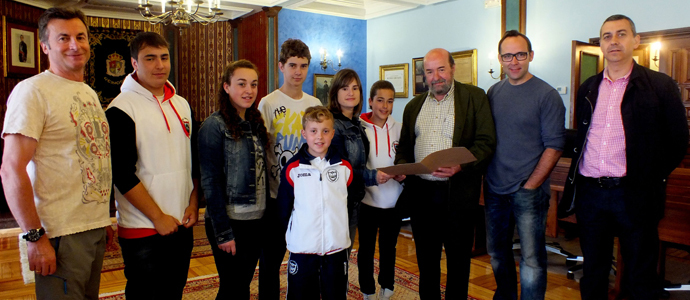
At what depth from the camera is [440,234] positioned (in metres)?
2.52

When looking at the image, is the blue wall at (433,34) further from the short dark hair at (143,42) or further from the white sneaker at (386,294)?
the short dark hair at (143,42)

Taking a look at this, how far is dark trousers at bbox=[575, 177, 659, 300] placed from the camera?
2180 mm

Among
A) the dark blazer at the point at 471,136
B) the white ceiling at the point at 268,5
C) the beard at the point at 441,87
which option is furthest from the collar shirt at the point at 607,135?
the white ceiling at the point at 268,5

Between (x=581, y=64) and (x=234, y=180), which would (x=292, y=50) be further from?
(x=581, y=64)

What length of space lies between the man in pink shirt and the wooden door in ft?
10.8

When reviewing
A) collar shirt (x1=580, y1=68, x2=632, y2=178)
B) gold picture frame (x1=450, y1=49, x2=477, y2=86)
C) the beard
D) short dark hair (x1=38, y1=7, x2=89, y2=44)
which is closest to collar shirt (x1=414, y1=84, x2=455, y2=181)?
the beard

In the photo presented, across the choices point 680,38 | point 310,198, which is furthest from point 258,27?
point 310,198

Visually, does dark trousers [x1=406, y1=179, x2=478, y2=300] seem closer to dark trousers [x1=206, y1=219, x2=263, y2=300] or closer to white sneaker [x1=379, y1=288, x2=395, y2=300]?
white sneaker [x1=379, y1=288, x2=395, y2=300]

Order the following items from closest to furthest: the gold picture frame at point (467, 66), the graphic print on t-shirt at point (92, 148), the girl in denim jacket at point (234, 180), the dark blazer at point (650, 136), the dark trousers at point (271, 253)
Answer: the graphic print on t-shirt at point (92, 148) < the girl in denim jacket at point (234, 180) < the dark blazer at point (650, 136) < the dark trousers at point (271, 253) < the gold picture frame at point (467, 66)

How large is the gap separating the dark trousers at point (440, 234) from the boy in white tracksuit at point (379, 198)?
154mm

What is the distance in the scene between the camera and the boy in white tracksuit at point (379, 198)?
8.63 feet

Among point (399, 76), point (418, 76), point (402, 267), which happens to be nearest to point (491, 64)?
point (418, 76)

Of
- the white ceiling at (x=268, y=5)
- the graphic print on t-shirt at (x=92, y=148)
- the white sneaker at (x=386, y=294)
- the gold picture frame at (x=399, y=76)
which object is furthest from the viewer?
the gold picture frame at (x=399, y=76)

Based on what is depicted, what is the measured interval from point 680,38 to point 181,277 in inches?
222
